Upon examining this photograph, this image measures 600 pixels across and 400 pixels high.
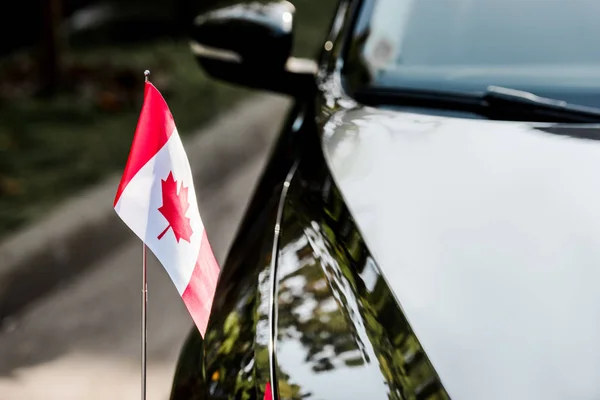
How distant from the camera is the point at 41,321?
12.3ft

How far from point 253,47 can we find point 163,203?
115cm

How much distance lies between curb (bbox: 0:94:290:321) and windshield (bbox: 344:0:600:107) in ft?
6.79

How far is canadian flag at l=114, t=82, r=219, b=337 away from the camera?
1600 millimetres

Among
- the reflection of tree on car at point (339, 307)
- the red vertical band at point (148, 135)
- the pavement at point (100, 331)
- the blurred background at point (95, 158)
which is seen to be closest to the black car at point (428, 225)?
the reflection of tree on car at point (339, 307)

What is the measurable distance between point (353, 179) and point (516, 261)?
41 centimetres

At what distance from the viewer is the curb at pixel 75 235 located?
386 centimetres

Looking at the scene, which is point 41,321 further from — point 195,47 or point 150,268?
point 195,47

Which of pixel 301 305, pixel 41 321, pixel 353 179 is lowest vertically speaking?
pixel 41 321

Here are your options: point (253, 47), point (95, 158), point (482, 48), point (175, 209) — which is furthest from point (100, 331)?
point (175, 209)

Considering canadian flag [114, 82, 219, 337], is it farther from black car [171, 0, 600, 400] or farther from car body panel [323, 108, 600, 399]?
car body panel [323, 108, 600, 399]

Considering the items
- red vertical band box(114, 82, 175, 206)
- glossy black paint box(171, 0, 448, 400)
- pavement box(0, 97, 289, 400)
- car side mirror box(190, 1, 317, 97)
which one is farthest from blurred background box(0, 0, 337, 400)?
red vertical band box(114, 82, 175, 206)

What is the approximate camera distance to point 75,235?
4.23 meters

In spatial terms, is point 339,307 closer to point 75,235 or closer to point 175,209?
point 175,209

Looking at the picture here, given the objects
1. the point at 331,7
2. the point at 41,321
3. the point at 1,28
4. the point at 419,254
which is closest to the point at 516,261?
the point at 419,254
